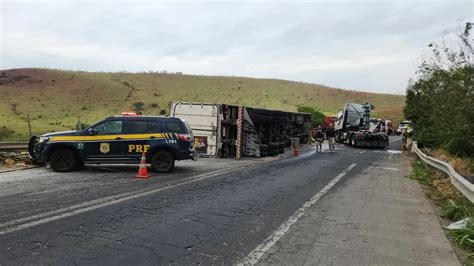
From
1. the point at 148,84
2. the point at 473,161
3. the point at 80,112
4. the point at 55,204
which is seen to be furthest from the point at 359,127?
the point at 148,84

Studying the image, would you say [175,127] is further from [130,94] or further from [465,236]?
[130,94]

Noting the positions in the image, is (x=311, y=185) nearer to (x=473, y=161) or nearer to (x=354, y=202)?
(x=354, y=202)

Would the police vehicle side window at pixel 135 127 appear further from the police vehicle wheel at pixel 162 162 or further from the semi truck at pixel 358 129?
the semi truck at pixel 358 129

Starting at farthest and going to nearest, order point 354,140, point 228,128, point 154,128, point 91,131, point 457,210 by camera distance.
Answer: point 354,140 → point 228,128 → point 154,128 → point 91,131 → point 457,210

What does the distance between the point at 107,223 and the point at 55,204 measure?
79.1 inches

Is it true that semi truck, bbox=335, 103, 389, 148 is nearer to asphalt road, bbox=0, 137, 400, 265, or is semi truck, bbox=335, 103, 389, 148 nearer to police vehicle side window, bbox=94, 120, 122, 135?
asphalt road, bbox=0, 137, 400, 265

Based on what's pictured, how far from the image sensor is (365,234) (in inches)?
287

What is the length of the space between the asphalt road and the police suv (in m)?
0.78

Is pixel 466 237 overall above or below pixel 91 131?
below

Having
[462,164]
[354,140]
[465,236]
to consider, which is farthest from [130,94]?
[465,236]

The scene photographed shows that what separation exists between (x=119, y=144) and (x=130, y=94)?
2461 inches

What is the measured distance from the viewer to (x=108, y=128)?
14.7 metres

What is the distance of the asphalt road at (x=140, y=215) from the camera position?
5.76m

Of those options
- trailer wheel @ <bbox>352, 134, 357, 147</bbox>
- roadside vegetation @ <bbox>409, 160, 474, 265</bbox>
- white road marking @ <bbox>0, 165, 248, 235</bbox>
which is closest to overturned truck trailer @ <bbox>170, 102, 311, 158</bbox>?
roadside vegetation @ <bbox>409, 160, 474, 265</bbox>
